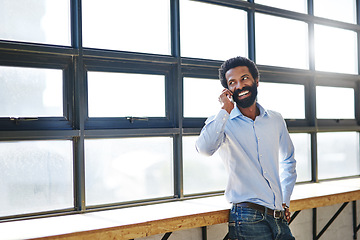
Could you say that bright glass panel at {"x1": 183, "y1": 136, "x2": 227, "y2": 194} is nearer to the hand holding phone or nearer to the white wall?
the white wall

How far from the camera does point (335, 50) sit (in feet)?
13.4

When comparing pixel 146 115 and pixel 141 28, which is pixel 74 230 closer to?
pixel 146 115

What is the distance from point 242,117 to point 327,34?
2.19m

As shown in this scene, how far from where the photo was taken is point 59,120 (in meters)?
2.54

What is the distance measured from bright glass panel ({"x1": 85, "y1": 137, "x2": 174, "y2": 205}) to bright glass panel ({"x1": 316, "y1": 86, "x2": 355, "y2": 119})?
1812 mm

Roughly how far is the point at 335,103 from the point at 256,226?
2.33m

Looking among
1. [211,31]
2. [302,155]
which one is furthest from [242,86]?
[302,155]

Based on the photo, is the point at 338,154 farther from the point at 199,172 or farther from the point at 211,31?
the point at 211,31

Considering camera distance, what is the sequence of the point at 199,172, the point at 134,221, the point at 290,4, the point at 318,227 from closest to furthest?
the point at 134,221 → the point at 199,172 → the point at 318,227 → the point at 290,4

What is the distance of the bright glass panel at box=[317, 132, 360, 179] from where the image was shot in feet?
12.9

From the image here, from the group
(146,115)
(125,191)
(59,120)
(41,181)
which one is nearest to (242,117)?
(146,115)

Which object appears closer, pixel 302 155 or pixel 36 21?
pixel 36 21

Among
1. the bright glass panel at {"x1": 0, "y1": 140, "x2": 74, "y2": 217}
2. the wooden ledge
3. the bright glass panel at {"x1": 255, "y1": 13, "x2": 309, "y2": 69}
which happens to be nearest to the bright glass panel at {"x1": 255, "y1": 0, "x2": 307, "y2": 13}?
the bright glass panel at {"x1": 255, "y1": 13, "x2": 309, "y2": 69}

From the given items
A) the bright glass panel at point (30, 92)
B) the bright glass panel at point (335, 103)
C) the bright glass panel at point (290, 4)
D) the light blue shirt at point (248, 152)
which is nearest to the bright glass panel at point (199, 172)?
the light blue shirt at point (248, 152)
